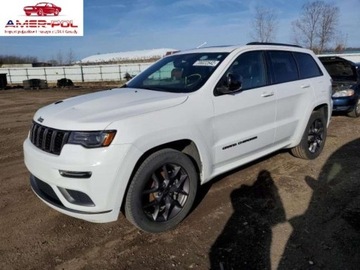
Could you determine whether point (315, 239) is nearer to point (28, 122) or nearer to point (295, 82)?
point (295, 82)

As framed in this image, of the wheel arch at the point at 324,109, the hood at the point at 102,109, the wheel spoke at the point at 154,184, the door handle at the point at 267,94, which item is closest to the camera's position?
the hood at the point at 102,109

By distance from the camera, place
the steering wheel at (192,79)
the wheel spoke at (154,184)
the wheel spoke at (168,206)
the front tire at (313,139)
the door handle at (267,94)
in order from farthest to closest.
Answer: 1. the front tire at (313,139)
2. the door handle at (267,94)
3. the steering wheel at (192,79)
4. the wheel spoke at (168,206)
5. the wheel spoke at (154,184)

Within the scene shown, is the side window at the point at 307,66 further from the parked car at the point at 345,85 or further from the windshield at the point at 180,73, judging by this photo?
the parked car at the point at 345,85

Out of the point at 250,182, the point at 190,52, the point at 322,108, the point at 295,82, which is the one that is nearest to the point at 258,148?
the point at 250,182

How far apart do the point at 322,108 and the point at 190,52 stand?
2.62 meters

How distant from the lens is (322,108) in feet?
18.6

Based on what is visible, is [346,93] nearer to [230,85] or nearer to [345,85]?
[345,85]

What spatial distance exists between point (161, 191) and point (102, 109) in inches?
40.3

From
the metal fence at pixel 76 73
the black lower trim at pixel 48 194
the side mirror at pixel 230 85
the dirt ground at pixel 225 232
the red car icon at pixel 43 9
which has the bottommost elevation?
the metal fence at pixel 76 73

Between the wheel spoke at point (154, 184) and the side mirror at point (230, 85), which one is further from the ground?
the side mirror at point (230, 85)

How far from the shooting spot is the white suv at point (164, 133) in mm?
2922

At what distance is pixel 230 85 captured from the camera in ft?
12.3

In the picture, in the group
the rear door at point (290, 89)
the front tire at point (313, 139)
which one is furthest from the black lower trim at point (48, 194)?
the front tire at point (313, 139)

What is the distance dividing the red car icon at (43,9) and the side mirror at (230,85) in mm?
32074
